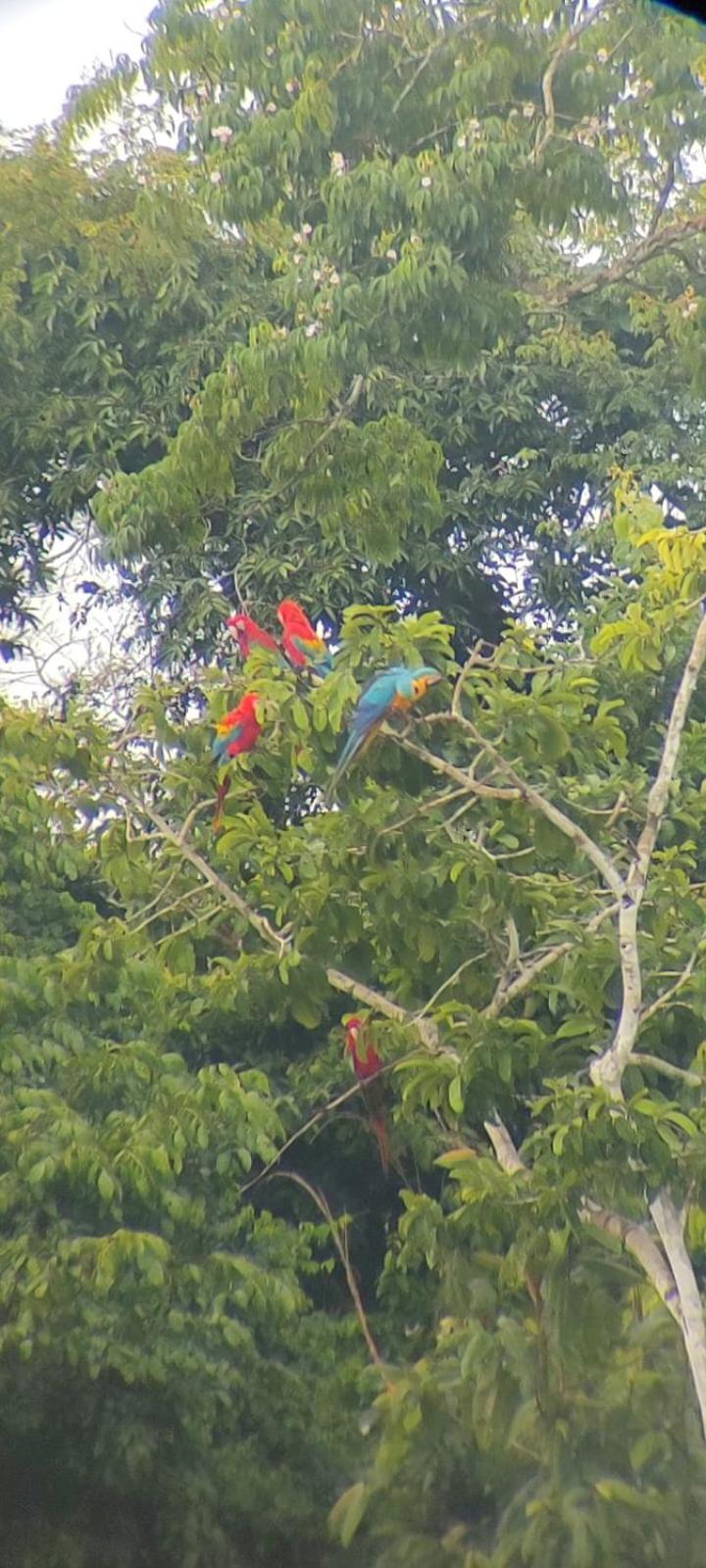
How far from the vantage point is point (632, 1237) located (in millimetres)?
2111

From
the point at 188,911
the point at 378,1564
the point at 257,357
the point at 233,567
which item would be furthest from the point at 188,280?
the point at 378,1564

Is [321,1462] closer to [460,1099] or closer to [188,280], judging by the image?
[460,1099]

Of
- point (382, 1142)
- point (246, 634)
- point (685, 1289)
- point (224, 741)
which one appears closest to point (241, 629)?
point (246, 634)

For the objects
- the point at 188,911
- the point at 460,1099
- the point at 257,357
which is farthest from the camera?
the point at 257,357

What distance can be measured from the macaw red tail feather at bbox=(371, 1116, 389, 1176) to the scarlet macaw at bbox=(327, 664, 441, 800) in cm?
59

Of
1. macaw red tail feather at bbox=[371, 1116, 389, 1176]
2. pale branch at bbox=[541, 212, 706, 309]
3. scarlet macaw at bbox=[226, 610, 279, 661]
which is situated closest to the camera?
macaw red tail feather at bbox=[371, 1116, 389, 1176]

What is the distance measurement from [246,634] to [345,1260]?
0.96 meters

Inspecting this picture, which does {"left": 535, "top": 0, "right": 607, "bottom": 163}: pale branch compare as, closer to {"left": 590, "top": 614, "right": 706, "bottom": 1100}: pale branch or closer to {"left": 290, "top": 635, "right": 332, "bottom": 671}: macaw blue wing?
{"left": 290, "top": 635, "right": 332, "bottom": 671}: macaw blue wing

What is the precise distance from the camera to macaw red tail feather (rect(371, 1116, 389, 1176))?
7.84ft

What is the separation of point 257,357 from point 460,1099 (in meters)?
1.33

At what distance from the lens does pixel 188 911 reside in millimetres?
2367

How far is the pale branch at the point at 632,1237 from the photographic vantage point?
2.07m

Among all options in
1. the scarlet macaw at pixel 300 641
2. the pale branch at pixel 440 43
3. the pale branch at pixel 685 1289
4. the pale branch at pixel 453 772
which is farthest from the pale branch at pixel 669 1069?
the pale branch at pixel 440 43

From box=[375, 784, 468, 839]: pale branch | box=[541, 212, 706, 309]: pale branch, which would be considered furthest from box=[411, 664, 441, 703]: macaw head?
box=[541, 212, 706, 309]: pale branch
